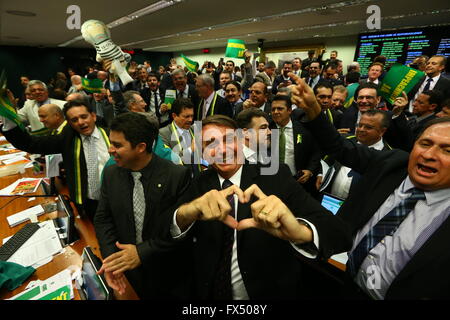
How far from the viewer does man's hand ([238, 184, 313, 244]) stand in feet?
2.94

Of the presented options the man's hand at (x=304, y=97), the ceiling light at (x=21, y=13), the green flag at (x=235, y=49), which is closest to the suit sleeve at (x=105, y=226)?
the man's hand at (x=304, y=97)

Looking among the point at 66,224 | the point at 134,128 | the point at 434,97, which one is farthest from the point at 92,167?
the point at 434,97

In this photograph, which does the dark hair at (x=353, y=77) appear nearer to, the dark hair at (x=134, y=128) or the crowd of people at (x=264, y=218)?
the crowd of people at (x=264, y=218)

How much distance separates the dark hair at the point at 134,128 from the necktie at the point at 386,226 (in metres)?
1.35

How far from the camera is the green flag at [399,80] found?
7.05 ft

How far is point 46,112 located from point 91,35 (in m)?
1.05

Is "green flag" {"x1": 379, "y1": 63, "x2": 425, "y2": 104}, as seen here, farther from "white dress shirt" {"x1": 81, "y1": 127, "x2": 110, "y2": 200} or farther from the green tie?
"white dress shirt" {"x1": 81, "y1": 127, "x2": 110, "y2": 200}

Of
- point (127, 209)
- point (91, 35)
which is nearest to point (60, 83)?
point (91, 35)

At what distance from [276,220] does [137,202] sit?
3.18 ft

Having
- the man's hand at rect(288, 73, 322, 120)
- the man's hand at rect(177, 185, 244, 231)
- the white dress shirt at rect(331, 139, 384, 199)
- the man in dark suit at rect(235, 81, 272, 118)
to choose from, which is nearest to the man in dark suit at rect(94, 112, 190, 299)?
the man's hand at rect(177, 185, 244, 231)

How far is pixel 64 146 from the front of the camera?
2.19 meters

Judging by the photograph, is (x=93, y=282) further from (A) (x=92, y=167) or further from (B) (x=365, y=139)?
(B) (x=365, y=139)

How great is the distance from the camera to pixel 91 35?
2.13m
